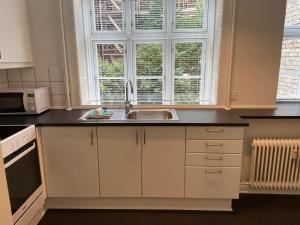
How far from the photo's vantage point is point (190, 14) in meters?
2.56

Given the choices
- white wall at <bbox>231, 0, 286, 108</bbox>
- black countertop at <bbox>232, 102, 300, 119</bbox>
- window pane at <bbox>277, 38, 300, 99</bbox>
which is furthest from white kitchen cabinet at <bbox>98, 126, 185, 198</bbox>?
window pane at <bbox>277, 38, 300, 99</bbox>

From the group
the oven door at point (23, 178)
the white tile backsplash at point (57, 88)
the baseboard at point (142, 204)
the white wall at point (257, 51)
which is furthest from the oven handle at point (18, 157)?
the white wall at point (257, 51)

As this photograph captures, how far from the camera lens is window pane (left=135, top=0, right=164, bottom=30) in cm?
254

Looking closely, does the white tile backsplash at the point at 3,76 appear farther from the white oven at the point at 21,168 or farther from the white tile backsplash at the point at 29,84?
the white oven at the point at 21,168

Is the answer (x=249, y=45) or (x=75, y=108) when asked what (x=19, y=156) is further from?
(x=249, y=45)

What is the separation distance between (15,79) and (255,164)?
2.64 m

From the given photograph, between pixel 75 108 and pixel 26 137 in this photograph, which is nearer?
pixel 26 137

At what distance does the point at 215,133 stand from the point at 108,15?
1.69 metres

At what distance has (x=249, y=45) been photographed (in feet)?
7.84

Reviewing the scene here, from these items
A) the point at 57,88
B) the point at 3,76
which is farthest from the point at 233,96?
the point at 3,76

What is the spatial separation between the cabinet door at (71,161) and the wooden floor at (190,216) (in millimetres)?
197

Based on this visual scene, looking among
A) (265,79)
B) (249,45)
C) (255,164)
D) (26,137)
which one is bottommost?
(255,164)

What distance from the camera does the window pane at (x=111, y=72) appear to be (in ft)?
8.77

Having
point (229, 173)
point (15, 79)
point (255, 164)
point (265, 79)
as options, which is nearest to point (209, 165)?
point (229, 173)
